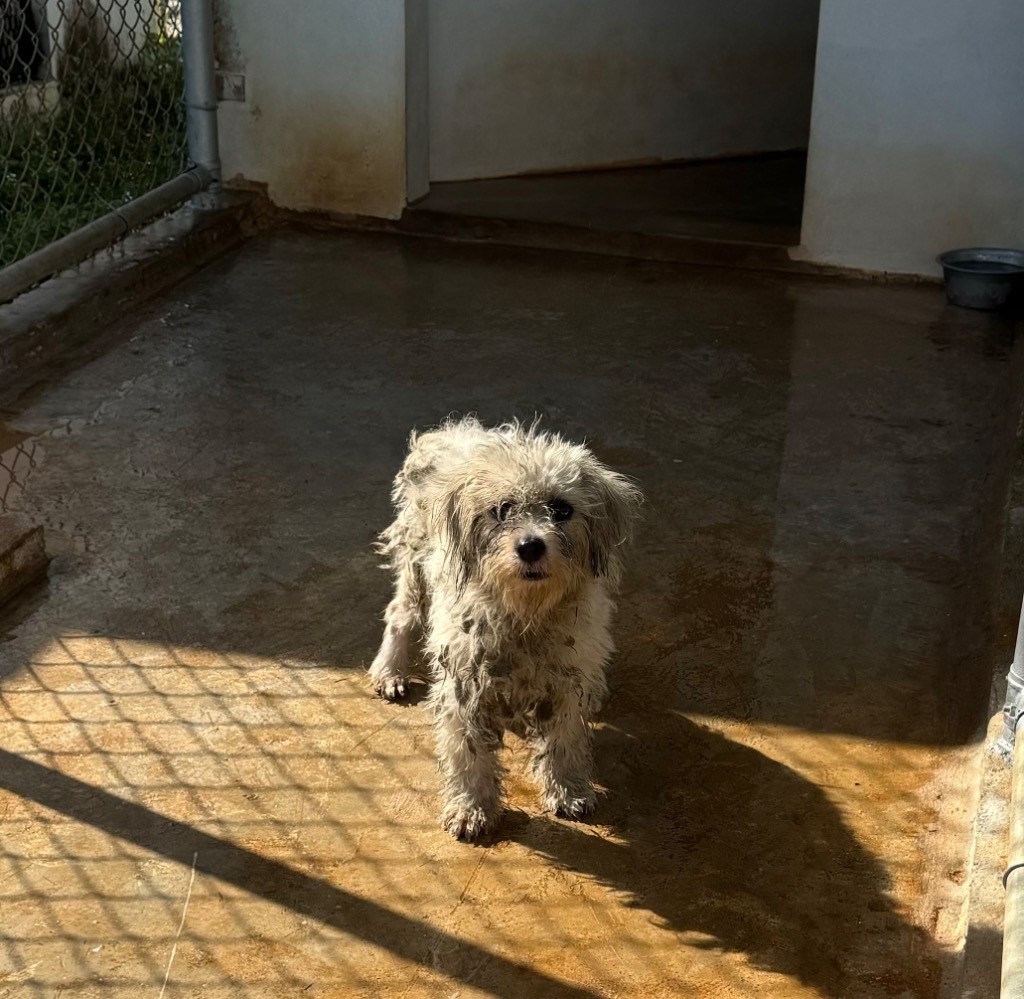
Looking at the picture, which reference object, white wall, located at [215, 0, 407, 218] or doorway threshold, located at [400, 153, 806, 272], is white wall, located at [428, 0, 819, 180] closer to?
doorway threshold, located at [400, 153, 806, 272]

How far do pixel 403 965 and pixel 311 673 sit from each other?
1221 millimetres

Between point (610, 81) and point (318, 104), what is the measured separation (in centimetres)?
253

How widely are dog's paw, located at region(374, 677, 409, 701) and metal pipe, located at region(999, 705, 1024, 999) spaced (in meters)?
1.75

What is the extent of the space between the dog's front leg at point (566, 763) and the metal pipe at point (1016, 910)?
1.07 metres

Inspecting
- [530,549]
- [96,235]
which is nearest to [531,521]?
[530,549]

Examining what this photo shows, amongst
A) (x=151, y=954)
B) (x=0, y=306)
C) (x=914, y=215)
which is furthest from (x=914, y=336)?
(x=151, y=954)

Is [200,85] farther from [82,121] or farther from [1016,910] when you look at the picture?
[1016,910]

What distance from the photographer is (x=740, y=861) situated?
332 centimetres

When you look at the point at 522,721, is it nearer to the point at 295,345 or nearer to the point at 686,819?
the point at 686,819

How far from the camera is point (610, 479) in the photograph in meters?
3.30

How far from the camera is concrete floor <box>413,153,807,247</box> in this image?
816cm

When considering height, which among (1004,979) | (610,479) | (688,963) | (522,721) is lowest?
(688,963)

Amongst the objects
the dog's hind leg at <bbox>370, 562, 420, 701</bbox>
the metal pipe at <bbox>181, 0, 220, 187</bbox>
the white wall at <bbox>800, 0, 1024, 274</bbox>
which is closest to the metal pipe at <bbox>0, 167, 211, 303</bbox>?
the metal pipe at <bbox>181, 0, 220, 187</bbox>

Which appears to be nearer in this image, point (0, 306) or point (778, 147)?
point (0, 306)
